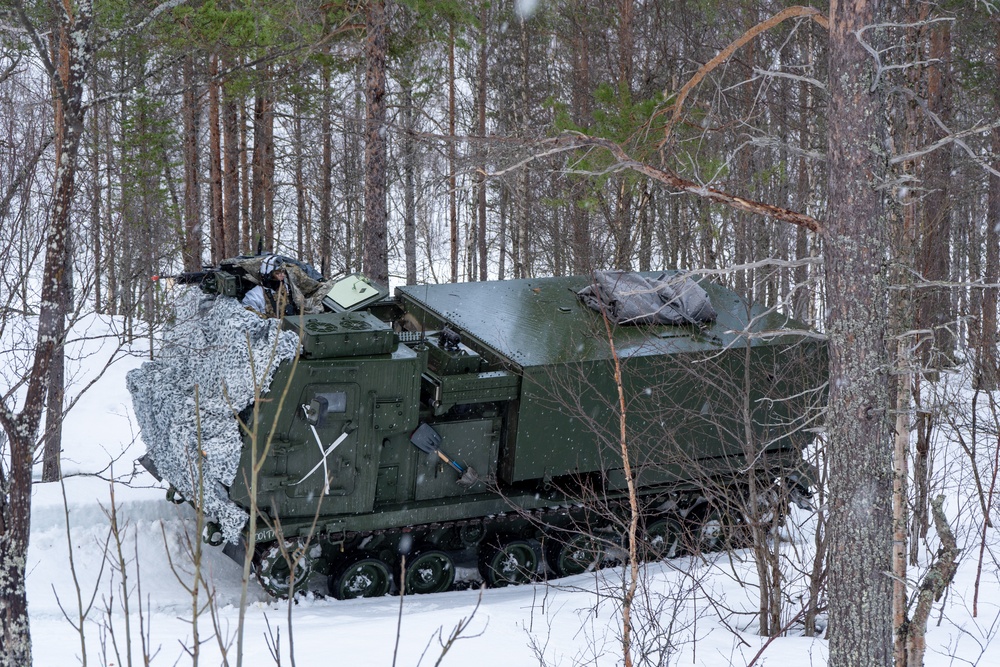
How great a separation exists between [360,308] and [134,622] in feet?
11.3

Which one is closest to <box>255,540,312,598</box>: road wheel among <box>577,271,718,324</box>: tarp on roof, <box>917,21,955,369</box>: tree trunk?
<box>577,271,718,324</box>: tarp on roof

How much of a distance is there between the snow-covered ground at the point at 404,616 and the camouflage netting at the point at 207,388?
1.44 feet

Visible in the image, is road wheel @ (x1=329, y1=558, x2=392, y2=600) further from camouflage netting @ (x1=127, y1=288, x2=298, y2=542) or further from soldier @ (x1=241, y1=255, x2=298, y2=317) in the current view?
soldier @ (x1=241, y1=255, x2=298, y2=317)

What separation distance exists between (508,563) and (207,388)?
10.1 ft

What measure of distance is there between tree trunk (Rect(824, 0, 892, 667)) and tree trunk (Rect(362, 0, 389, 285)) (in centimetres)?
719

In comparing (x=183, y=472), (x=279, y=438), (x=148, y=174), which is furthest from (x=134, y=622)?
(x=148, y=174)

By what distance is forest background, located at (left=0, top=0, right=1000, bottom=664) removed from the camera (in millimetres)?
4664

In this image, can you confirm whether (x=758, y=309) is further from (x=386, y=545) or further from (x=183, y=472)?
(x=183, y=472)

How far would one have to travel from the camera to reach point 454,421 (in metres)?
8.37

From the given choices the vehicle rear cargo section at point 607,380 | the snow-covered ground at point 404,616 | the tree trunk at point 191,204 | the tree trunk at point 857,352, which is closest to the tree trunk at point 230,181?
the tree trunk at point 191,204

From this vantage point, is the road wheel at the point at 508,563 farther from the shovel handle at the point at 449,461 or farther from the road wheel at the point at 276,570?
Answer: the road wheel at the point at 276,570

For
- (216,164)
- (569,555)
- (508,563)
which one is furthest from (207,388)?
(216,164)

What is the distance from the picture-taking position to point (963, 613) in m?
7.43

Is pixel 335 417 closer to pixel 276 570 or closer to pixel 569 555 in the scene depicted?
pixel 276 570
